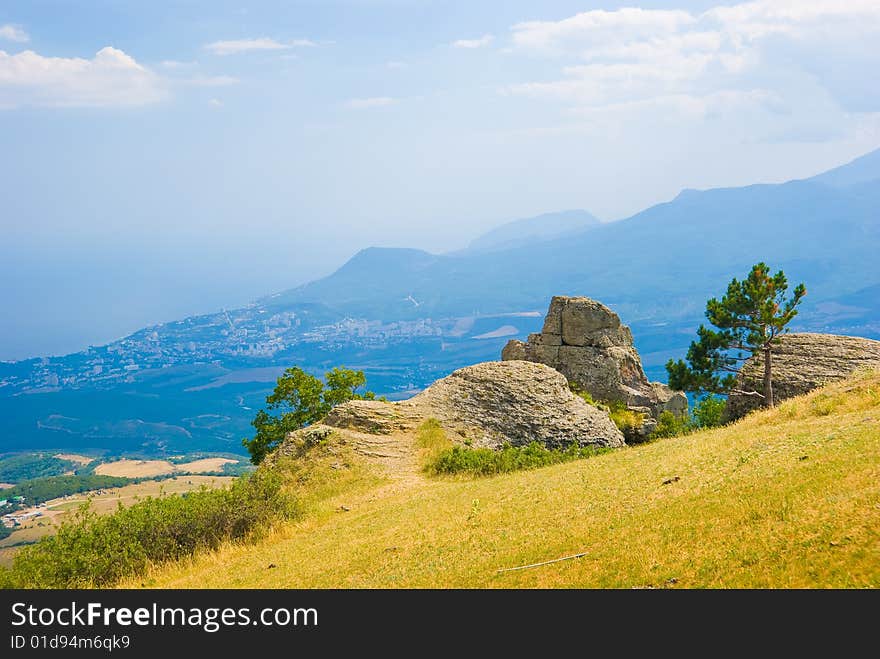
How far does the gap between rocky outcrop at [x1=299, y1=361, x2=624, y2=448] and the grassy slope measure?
7.79 metres

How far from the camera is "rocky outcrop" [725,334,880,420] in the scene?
3631 centimetres

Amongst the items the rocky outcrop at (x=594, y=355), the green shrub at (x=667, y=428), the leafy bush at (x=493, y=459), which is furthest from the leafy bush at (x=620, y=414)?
the leafy bush at (x=493, y=459)

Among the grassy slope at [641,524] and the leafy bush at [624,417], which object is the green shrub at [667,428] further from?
the grassy slope at [641,524]

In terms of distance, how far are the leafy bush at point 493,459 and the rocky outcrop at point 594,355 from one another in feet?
58.2

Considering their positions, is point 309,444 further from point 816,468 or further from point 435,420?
point 816,468

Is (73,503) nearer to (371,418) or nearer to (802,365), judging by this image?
(371,418)

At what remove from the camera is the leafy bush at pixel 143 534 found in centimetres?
1864

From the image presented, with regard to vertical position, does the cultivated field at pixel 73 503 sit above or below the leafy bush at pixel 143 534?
below

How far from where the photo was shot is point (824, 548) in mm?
10570

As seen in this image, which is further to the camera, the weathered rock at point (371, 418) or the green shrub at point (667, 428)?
the green shrub at point (667, 428)

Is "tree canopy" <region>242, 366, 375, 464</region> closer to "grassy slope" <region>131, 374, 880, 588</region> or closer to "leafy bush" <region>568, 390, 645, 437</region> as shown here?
"leafy bush" <region>568, 390, 645, 437</region>

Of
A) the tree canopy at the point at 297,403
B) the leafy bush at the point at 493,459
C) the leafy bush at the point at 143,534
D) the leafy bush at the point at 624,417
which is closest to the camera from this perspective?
the leafy bush at the point at 143,534

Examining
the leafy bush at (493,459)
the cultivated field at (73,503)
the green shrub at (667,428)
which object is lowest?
the cultivated field at (73,503)

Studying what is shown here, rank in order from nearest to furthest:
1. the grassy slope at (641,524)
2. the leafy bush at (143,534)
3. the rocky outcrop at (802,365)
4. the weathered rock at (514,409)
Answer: the grassy slope at (641,524), the leafy bush at (143,534), the weathered rock at (514,409), the rocky outcrop at (802,365)
